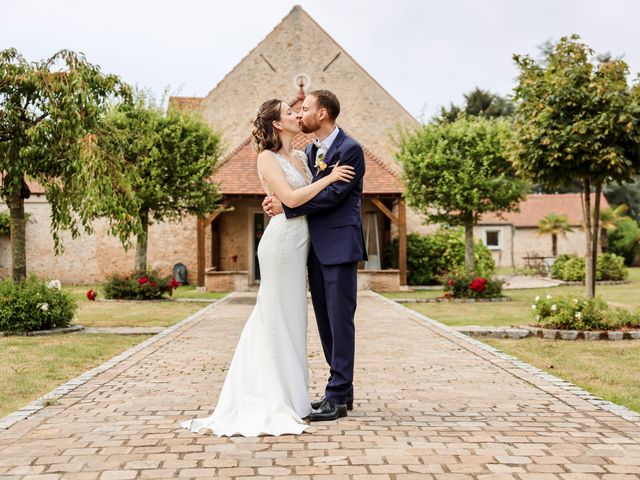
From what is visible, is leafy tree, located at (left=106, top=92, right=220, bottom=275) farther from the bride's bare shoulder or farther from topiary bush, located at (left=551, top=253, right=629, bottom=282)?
topiary bush, located at (left=551, top=253, right=629, bottom=282)

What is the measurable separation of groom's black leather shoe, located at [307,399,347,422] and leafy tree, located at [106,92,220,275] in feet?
41.0

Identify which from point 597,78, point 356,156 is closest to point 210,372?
point 356,156

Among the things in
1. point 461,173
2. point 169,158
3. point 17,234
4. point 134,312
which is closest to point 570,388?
point 17,234

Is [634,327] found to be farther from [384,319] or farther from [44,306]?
[44,306]

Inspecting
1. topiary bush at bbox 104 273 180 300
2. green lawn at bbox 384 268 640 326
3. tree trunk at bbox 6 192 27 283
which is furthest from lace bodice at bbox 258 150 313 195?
topiary bush at bbox 104 273 180 300

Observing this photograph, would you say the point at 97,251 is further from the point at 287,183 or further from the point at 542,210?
the point at 542,210

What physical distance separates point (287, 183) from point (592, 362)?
481 centimetres

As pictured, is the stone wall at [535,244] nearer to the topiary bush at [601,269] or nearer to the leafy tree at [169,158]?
the topiary bush at [601,269]

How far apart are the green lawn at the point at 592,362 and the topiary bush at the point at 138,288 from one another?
10.1 meters

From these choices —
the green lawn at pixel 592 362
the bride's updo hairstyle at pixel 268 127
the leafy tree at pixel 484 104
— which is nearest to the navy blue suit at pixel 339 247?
the bride's updo hairstyle at pixel 268 127

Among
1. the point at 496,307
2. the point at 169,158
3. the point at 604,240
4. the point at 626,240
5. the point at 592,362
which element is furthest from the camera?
the point at 626,240

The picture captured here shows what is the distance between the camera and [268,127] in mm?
5027

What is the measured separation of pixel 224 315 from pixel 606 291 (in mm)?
12674

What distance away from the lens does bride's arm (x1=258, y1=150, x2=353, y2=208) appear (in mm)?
4836
